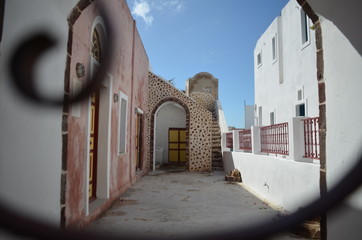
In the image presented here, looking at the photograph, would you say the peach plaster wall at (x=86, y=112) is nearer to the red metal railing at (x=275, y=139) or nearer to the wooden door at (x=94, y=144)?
the wooden door at (x=94, y=144)

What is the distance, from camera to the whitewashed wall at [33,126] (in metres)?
1.63

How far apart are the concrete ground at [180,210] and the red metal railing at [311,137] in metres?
1.20

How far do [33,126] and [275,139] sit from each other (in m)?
5.20

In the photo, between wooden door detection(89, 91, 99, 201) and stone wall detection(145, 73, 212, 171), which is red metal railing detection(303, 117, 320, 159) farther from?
stone wall detection(145, 73, 212, 171)

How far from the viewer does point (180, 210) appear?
4922 mm

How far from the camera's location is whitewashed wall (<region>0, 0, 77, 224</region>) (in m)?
1.63

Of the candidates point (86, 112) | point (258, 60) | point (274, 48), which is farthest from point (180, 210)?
point (258, 60)

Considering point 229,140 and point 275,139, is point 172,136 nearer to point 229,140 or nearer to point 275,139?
point 229,140

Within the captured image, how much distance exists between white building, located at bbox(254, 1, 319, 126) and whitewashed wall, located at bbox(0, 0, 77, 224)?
7.33 meters

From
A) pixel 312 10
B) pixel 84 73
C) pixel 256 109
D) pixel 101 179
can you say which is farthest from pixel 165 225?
pixel 256 109

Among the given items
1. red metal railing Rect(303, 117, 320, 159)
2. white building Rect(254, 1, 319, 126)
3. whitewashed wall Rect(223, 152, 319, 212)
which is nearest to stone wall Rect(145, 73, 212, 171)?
white building Rect(254, 1, 319, 126)

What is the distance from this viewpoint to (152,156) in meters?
11.0

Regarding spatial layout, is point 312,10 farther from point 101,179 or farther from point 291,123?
point 101,179

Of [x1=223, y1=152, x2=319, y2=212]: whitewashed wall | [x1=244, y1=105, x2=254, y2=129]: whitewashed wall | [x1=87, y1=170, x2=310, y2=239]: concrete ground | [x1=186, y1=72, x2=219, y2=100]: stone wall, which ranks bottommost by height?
[x1=87, y1=170, x2=310, y2=239]: concrete ground
